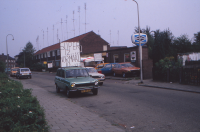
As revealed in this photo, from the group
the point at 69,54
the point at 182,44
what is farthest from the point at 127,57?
the point at 182,44

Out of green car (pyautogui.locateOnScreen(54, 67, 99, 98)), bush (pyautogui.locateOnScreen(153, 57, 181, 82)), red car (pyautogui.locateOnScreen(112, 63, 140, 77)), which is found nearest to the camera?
green car (pyautogui.locateOnScreen(54, 67, 99, 98))

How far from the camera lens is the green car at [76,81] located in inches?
395

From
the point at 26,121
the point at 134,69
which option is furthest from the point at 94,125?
the point at 134,69

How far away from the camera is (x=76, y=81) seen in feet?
33.3

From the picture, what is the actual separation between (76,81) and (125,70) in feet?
39.5

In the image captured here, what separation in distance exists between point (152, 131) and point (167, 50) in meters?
25.1

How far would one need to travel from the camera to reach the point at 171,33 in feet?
104

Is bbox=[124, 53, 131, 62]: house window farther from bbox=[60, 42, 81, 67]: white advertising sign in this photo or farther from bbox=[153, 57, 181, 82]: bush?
bbox=[60, 42, 81, 67]: white advertising sign

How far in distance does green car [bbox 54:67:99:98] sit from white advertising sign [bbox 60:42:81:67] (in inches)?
195

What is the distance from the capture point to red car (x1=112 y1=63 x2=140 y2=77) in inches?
834

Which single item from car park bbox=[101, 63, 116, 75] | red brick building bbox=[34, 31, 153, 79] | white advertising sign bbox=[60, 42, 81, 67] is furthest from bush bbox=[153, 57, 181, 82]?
car park bbox=[101, 63, 116, 75]

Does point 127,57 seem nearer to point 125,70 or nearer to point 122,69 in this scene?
point 122,69

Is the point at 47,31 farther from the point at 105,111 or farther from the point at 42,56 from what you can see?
the point at 105,111

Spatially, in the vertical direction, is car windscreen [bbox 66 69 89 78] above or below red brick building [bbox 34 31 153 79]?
below
